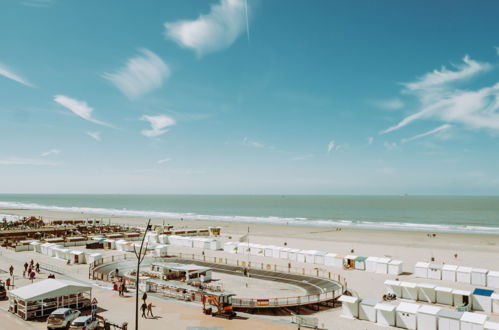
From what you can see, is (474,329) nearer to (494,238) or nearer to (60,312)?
(60,312)

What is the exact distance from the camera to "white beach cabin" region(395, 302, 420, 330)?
22469 millimetres

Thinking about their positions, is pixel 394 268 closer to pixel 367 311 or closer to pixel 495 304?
pixel 495 304

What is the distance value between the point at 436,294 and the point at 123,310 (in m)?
22.2

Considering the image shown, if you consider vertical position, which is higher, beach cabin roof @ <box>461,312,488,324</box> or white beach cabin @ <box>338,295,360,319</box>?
beach cabin roof @ <box>461,312,488,324</box>

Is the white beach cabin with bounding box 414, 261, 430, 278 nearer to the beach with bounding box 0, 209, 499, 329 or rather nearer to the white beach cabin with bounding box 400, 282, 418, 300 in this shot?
the beach with bounding box 0, 209, 499, 329

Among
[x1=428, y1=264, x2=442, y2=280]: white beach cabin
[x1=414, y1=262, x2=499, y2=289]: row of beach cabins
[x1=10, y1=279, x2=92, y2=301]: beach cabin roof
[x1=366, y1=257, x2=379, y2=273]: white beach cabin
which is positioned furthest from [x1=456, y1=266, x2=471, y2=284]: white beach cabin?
[x1=10, y1=279, x2=92, y2=301]: beach cabin roof

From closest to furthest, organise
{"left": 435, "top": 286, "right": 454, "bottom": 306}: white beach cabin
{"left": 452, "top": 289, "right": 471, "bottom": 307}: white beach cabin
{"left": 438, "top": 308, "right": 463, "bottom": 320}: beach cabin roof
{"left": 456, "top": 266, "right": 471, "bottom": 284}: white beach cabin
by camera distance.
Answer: {"left": 438, "top": 308, "right": 463, "bottom": 320}: beach cabin roof
{"left": 452, "top": 289, "right": 471, "bottom": 307}: white beach cabin
{"left": 435, "top": 286, "right": 454, "bottom": 306}: white beach cabin
{"left": 456, "top": 266, "right": 471, "bottom": 284}: white beach cabin

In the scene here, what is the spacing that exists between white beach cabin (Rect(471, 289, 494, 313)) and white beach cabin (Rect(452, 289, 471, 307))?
1.24ft

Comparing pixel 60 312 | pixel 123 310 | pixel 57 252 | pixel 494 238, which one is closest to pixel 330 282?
pixel 123 310

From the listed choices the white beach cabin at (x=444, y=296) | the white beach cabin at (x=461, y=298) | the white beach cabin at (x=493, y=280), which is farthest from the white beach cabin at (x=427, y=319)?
the white beach cabin at (x=493, y=280)

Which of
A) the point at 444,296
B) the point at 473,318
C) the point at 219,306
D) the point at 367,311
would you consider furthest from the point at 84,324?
the point at 444,296

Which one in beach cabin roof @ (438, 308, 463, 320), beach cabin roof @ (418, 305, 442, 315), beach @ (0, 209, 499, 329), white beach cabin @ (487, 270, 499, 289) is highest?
beach cabin roof @ (418, 305, 442, 315)

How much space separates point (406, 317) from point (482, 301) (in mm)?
7717

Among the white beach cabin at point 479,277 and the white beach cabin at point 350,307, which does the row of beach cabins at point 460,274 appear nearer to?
the white beach cabin at point 479,277
